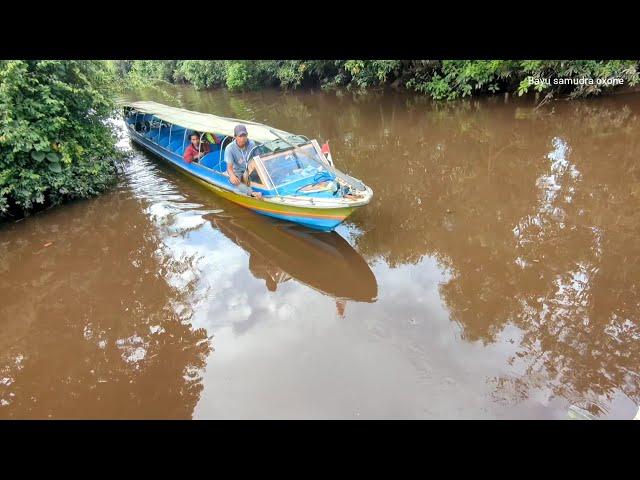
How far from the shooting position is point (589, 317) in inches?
197

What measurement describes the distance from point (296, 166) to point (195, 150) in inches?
149

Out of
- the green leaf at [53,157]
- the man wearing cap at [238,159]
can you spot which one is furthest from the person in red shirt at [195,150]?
the green leaf at [53,157]

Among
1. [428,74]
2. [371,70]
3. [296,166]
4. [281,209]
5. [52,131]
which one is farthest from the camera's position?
[371,70]

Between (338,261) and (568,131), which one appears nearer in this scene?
(338,261)

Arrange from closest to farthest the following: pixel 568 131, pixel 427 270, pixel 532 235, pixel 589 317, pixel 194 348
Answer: pixel 589 317
pixel 194 348
pixel 427 270
pixel 532 235
pixel 568 131

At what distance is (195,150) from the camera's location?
1027 cm

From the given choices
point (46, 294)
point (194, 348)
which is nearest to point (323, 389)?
point (194, 348)

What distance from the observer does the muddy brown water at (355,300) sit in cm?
447

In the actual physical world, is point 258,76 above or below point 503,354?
above

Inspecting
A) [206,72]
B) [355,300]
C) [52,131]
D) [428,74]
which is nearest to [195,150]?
[52,131]

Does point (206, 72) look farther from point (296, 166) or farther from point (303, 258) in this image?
point (303, 258)

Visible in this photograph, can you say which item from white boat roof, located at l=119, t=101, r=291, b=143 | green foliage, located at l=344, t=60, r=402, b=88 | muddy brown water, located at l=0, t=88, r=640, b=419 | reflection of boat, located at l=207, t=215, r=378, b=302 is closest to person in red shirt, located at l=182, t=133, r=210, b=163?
white boat roof, located at l=119, t=101, r=291, b=143

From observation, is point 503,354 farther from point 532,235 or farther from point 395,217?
point 395,217

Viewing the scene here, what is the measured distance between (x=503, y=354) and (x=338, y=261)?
3.12m
